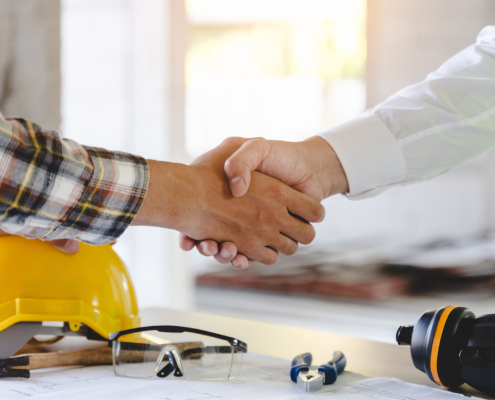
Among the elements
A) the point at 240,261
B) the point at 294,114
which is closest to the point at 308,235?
the point at 240,261

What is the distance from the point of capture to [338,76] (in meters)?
2.62

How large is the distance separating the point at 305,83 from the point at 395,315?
125 centimetres

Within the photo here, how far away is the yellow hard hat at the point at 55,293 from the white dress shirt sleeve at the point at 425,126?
45 centimetres

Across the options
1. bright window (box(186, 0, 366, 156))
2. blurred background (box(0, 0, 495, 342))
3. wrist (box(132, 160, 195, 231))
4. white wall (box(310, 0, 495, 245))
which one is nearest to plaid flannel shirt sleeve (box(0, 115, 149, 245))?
wrist (box(132, 160, 195, 231))

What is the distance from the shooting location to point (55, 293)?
666 millimetres

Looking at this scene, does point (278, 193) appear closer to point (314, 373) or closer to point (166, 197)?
point (166, 197)

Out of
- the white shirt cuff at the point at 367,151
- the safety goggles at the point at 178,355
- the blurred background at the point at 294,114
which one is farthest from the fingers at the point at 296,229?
the blurred background at the point at 294,114

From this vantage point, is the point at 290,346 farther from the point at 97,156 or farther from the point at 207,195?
the point at 97,156

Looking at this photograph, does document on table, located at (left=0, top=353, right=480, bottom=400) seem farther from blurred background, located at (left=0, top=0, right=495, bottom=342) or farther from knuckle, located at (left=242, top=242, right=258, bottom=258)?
blurred background, located at (left=0, top=0, right=495, bottom=342)

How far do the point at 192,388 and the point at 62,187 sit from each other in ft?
0.85

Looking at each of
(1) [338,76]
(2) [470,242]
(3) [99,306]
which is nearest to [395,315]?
(2) [470,242]

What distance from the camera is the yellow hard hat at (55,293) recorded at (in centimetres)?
64

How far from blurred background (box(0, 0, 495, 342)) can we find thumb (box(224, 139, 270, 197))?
5.38ft

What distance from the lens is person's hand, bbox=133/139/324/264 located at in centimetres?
69
